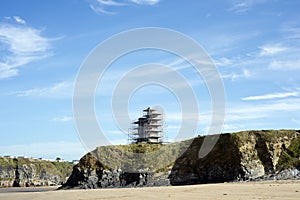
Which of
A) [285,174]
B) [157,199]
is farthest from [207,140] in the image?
[157,199]

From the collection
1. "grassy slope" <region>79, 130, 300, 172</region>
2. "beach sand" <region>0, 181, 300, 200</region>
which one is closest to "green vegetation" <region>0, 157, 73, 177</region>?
"grassy slope" <region>79, 130, 300, 172</region>

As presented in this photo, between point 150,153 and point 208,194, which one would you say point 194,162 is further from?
point 208,194

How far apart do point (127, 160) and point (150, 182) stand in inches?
280

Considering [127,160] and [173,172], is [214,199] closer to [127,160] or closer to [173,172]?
[173,172]

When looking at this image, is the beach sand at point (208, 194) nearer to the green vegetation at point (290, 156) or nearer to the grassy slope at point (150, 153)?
the green vegetation at point (290, 156)

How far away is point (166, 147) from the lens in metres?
54.3

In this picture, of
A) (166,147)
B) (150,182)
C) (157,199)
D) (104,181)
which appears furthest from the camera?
(166,147)

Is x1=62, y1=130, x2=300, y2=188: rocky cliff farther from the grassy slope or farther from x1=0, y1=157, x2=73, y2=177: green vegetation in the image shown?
x1=0, y1=157, x2=73, y2=177: green vegetation

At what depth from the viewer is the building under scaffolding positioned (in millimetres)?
85438

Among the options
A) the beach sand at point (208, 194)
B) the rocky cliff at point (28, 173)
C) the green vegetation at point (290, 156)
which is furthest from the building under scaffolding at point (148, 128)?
the beach sand at point (208, 194)

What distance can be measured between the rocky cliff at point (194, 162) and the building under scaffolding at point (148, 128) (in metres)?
29.0

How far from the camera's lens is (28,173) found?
97438mm

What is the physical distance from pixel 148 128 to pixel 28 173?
1332 inches

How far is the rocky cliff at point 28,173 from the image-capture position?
9112 cm
